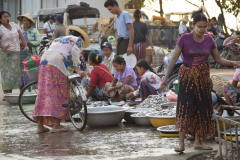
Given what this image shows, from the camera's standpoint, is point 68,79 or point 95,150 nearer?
point 95,150

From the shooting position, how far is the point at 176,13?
36250mm

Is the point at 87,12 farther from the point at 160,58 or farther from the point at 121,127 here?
the point at 121,127

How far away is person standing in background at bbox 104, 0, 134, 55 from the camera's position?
1218 centimetres

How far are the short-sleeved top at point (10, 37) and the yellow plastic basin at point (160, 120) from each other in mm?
4953

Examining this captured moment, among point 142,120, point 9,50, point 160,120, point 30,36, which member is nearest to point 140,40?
point 30,36

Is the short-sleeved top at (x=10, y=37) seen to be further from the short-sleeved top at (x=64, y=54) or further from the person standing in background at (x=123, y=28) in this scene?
the short-sleeved top at (x=64, y=54)

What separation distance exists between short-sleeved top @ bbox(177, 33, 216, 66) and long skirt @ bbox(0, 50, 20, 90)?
6.48 metres

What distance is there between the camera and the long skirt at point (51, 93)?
27.8 ft

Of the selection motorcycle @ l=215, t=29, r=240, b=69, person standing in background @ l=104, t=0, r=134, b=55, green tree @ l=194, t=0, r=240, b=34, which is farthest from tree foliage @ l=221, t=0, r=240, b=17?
person standing in background @ l=104, t=0, r=134, b=55

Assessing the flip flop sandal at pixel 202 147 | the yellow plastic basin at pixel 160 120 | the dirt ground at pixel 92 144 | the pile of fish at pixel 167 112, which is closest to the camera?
the dirt ground at pixel 92 144

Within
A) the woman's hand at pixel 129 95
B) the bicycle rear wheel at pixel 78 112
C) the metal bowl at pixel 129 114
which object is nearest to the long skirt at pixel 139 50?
the woman's hand at pixel 129 95

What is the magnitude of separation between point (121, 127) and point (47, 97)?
1137 mm

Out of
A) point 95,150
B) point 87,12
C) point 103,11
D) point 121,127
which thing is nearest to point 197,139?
point 95,150

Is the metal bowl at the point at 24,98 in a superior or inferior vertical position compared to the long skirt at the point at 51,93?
inferior
